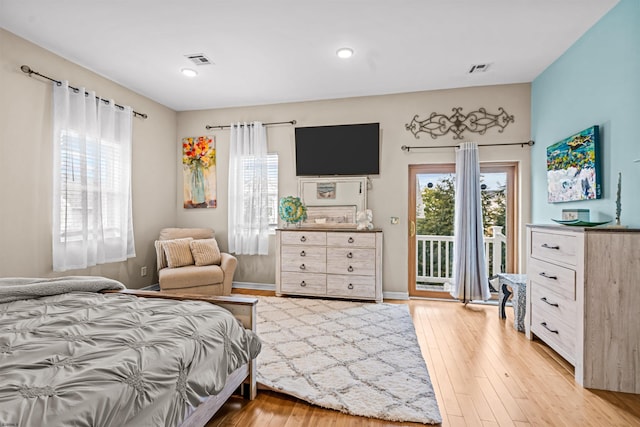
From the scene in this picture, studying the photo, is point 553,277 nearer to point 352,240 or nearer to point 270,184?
point 352,240

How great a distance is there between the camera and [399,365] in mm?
2250

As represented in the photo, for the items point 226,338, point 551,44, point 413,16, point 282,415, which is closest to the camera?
point 226,338

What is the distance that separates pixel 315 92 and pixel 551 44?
8.25ft

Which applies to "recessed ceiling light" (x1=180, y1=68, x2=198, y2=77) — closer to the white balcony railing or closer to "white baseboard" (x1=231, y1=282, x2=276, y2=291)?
"white baseboard" (x1=231, y1=282, x2=276, y2=291)

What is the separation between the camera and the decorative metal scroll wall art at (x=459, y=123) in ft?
12.5

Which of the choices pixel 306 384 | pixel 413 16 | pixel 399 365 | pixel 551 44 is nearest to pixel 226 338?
pixel 306 384

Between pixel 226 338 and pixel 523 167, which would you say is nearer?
pixel 226 338

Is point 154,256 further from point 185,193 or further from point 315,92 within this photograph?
point 315,92

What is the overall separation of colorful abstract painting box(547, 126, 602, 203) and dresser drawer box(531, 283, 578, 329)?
2.93ft

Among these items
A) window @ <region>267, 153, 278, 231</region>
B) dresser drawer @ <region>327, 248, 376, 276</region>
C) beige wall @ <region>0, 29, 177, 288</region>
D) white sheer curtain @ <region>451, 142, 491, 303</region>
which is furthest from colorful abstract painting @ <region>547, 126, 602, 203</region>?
beige wall @ <region>0, 29, 177, 288</region>

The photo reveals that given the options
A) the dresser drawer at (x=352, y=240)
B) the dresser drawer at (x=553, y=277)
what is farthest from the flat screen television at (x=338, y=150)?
the dresser drawer at (x=553, y=277)

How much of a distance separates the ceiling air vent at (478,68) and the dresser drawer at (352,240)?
2.14m

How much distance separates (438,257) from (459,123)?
1764 mm

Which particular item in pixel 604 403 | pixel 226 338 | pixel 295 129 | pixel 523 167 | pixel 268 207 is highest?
pixel 295 129
